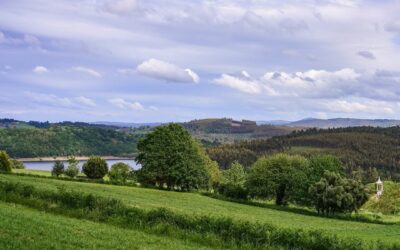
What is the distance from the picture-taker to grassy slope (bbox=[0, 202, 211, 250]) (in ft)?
68.8

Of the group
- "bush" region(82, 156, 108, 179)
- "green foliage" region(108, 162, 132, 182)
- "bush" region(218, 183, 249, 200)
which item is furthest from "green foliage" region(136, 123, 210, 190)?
"green foliage" region(108, 162, 132, 182)

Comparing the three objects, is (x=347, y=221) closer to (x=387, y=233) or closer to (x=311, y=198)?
(x=311, y=198)

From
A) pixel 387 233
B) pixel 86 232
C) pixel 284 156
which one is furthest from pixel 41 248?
pixel 284 156

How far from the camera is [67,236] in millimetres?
23719

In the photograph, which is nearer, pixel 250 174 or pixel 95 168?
pixel 250 174

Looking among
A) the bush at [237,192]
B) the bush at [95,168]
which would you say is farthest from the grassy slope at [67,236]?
the bush at [95,168]

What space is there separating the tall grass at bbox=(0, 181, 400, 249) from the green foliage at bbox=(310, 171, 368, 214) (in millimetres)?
50884

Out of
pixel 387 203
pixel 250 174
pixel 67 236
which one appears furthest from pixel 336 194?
pixel 67 236

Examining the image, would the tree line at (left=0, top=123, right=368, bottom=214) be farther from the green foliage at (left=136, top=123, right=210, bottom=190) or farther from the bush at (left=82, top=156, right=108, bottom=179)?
the bush at (left=82, top=156, right=108, bottom=179)

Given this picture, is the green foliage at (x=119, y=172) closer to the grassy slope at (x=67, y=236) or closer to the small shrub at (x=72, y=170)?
the small shrub at (x=72, y=170)

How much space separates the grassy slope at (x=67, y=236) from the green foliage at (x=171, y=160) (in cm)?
5919

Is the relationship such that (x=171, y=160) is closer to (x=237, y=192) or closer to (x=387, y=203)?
(x=237, y=192)

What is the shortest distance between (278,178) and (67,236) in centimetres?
7277

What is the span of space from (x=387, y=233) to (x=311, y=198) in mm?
32378
